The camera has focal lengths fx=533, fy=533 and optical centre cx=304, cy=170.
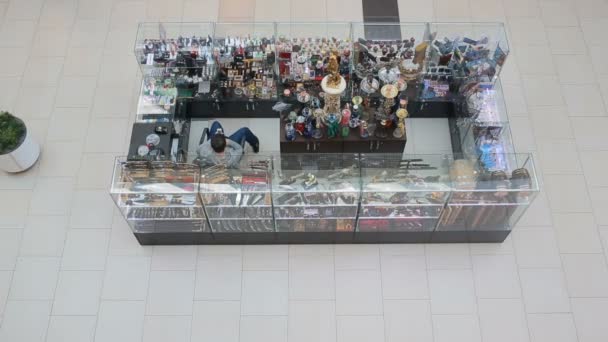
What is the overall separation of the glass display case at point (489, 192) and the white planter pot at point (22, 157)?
17.5 feet

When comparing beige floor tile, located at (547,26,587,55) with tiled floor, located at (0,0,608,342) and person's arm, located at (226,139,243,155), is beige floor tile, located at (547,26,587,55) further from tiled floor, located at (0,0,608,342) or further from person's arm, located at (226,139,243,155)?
person's arm, located at (226,139,243,155)

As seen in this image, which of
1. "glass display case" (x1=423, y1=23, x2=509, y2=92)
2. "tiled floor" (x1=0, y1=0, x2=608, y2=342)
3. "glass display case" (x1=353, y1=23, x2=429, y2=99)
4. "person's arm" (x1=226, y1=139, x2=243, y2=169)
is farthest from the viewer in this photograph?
"glass display case" (x1=423, y1=23, x2=509, y2=92)

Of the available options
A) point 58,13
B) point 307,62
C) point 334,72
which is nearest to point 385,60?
point 334,72

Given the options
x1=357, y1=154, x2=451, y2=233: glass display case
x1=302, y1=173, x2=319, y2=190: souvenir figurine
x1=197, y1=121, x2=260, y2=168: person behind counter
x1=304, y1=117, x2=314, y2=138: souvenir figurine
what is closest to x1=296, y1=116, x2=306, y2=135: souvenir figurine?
x1=304, y1=117, x2=314, y2=138: souvenir figurine

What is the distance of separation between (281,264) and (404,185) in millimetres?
1841

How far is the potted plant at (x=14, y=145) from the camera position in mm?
6734

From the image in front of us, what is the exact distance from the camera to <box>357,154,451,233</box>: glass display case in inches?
228

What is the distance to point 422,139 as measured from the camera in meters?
7.55

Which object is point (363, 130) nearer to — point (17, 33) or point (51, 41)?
point (51, 41)

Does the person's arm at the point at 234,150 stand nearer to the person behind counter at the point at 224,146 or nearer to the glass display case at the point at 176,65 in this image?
the person behind counter at the point at 224,146

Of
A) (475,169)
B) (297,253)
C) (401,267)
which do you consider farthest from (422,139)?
(297,253)

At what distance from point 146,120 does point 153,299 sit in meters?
2.31

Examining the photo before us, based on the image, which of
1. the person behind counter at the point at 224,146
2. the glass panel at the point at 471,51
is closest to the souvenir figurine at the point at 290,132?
the person behind counter at the point at 224,146

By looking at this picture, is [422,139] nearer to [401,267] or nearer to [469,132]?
[469,132]
